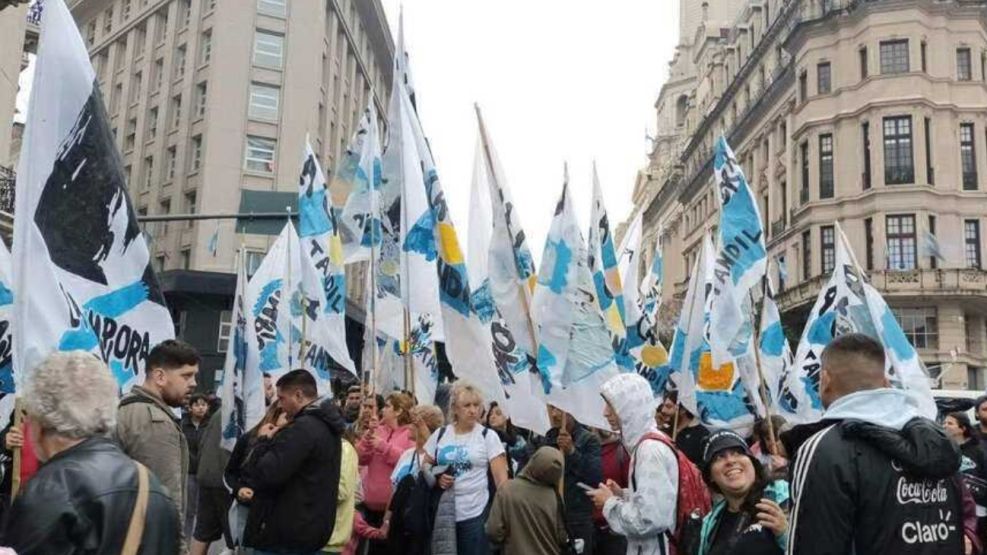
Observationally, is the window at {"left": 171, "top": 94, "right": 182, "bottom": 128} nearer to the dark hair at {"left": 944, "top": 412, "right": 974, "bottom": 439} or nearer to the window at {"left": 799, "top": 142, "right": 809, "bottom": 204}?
the window at {"left": 799, "top": 142, "right": 809, "bottom": 204}

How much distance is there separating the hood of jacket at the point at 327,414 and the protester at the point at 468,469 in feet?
4.46

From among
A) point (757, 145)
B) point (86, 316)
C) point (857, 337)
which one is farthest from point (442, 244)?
point (757, 145)

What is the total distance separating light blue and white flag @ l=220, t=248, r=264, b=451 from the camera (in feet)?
27.0

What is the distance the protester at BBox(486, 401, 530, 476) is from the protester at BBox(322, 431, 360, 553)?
2643 millimetres

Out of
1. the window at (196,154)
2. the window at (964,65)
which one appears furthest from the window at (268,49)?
the window at (964,65)

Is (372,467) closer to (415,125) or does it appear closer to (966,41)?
(415,125)

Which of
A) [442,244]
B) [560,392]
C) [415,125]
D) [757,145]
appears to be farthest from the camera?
[757,145]

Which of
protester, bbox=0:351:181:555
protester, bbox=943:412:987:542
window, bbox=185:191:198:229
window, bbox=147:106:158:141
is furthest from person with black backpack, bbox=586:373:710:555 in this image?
window, bbox=147:106:158:141

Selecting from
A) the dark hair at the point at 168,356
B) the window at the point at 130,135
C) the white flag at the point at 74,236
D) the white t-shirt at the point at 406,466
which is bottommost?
the white t-shirt at the point at 406,466

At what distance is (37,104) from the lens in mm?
4398

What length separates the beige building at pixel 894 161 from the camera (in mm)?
42062

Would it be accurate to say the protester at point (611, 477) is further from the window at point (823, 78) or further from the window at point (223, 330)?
the window at point (823, 78)

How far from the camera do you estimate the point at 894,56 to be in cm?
4478

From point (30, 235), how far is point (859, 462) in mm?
3570
